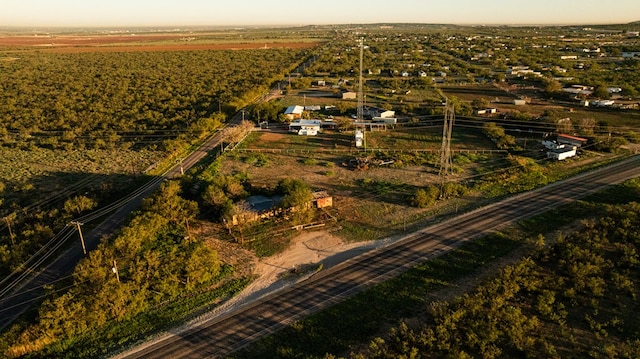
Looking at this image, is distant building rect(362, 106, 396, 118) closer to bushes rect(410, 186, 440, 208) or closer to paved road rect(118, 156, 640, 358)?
bushes rect(410, 186, 440, 208)

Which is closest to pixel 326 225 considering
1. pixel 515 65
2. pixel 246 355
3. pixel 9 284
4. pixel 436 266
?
pixel 436 266

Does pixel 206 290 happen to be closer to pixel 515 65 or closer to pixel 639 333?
pixel 639 333

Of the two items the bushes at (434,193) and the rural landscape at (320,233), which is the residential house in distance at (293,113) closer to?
the rural landscape at (320,233)

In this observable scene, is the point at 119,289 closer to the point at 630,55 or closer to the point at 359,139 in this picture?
the point at 359,139

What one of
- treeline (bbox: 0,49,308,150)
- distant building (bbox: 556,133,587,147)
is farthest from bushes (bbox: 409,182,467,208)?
treeline (bbox: 0,49,308,150)

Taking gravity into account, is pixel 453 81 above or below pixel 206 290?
above

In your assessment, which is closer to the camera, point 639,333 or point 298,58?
point 639,333

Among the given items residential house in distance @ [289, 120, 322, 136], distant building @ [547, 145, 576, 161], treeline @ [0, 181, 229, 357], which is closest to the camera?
treeline @ [0, 181, 229, 357]
